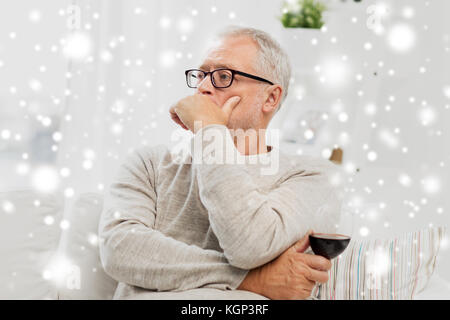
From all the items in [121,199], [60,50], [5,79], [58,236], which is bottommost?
[58,236]

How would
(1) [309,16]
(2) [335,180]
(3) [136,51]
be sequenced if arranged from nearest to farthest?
1. (2) [335,180]
2. (3) [136,51]
3. (1) [309,16]

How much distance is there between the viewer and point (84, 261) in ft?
4.15

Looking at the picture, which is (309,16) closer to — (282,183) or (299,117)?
(299,117)

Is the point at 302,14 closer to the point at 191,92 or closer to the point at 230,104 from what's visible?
the point at 191,92

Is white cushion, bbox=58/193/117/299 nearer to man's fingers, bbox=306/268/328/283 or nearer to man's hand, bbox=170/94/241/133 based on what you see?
man's hand, bbox=170/94/241/133

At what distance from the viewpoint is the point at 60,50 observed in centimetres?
158

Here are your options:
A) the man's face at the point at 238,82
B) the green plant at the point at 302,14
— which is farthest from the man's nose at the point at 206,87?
the green plant at the point at 302,14

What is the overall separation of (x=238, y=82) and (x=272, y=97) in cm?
14

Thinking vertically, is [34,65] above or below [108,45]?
below

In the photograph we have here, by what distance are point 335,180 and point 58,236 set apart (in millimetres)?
923

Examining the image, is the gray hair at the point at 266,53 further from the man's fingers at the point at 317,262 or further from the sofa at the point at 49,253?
the sofa at the point at 49,253

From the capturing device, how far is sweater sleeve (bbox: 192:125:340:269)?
928 mm

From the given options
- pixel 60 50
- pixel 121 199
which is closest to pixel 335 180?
pixel 121 199

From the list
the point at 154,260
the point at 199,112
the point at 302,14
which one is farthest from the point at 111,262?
the point at 302,14
